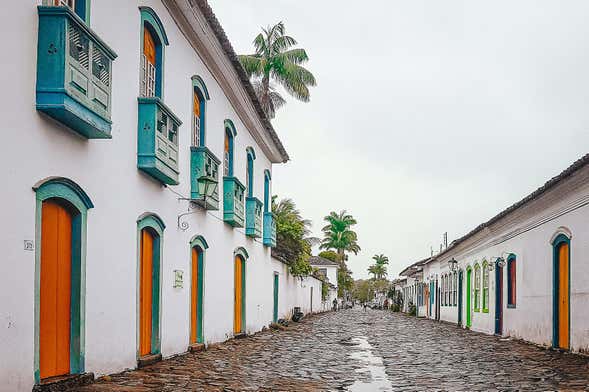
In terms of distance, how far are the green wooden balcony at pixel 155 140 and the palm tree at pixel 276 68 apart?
23.9m

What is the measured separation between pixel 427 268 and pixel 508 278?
25.3 metres

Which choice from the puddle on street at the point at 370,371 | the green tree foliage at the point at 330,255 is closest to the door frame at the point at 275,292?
the puddle on street at the point at 370,371

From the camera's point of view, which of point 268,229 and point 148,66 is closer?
point 148,66

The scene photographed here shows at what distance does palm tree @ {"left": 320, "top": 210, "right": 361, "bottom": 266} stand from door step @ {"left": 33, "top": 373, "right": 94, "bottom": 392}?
85.1 meters

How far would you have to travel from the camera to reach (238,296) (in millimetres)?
19344

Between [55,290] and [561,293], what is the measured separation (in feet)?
37.1

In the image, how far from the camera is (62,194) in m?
7.78

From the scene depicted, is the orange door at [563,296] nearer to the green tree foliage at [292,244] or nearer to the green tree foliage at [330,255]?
the green tree foliage at [292,244]

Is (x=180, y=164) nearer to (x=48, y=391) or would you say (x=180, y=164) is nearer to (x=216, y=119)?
(x=216, y=119)

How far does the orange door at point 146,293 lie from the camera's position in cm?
1111

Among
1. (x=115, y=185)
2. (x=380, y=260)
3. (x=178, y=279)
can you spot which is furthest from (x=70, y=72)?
(x=380, y=260)

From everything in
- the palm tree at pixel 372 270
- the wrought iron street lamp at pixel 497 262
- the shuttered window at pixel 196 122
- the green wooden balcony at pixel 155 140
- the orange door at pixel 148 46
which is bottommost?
the palm tree at pixel 372 270

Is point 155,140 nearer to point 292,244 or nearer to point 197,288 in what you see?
point 197,288

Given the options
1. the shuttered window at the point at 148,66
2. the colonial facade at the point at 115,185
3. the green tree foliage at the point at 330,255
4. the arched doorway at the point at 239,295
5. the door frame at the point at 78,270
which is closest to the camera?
the colonial facade at the point at 115,185
